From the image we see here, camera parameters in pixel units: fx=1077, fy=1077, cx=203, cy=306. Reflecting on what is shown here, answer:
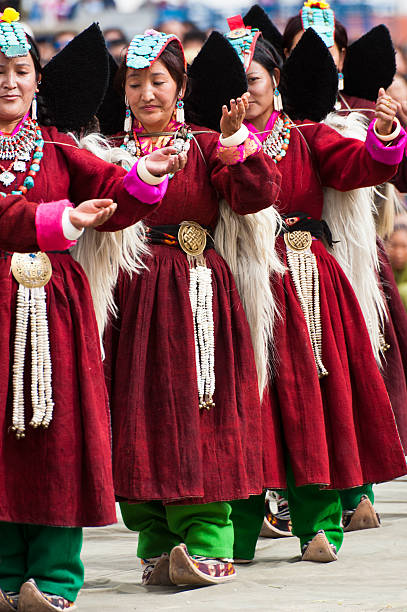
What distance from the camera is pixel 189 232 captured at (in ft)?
11.5

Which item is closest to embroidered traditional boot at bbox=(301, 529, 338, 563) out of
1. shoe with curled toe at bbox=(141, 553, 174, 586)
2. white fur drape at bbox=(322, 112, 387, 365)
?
shoe with curled toe at bbox=(141, 553, 174, 586)

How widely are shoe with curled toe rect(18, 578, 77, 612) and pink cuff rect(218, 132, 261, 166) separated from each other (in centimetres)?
136

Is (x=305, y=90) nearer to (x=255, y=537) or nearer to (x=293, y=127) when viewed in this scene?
(x=293, y=127)

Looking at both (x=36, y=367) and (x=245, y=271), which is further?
(x=245, y=271)

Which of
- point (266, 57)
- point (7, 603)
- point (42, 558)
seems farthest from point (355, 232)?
point (7, 603)

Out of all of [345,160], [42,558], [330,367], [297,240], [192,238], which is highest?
[345,160]

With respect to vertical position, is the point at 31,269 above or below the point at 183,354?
above

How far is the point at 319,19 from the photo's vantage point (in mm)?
4512

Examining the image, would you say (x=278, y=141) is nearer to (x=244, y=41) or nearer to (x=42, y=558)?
(x=244, y=41)

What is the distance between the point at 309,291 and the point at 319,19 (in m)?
1.37

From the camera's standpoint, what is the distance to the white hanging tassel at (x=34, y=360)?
2855 millimetres

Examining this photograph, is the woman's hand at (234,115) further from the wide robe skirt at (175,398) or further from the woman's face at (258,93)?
the woman's face at (258,93)

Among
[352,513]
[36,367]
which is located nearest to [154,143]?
[36,367]

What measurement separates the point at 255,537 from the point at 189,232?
3.70ft
